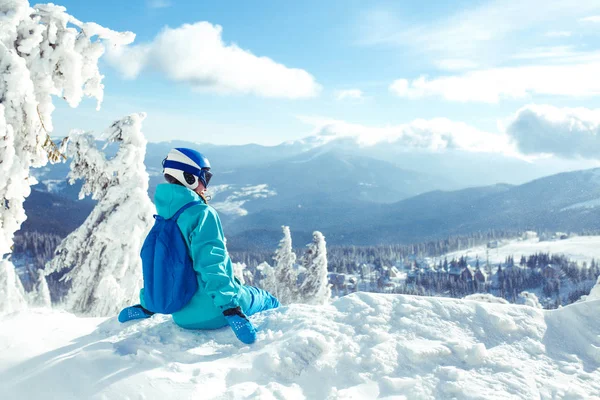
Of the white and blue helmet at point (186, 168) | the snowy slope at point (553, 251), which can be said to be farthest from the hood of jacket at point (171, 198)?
the snowy slope at point (553, 251)

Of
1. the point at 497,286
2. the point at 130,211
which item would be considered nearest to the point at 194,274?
the point at 130,211

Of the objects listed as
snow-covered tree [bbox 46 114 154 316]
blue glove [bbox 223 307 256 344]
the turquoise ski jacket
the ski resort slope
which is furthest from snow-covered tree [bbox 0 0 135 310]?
blue glove [bbox 223 307 256 344]

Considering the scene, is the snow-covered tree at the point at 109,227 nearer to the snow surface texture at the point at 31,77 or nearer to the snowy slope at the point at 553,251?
the snow surface texture at the point at 31,77

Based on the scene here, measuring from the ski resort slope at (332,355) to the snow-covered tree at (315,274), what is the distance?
1928 cm

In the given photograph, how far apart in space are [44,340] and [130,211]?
9.13m

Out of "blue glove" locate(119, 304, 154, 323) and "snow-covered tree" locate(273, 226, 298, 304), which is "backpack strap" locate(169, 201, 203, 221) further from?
"snow-covered tree" locate(273, 226, 298, 304)

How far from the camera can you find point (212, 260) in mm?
4156

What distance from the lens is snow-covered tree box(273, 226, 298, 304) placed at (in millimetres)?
26000

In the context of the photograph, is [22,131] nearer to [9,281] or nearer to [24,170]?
[24,170]

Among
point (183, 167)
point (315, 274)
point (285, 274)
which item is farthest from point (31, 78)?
point (285, 274)

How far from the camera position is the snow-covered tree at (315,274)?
941 inches

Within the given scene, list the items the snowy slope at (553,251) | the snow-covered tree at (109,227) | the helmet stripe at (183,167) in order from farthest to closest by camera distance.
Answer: the snowy slope at (553,251)
the snow-covered tree at (109,227)
the helmet stripe at (183,167)

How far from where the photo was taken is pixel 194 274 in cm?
438

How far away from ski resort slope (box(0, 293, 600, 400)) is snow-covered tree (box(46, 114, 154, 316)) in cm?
820
